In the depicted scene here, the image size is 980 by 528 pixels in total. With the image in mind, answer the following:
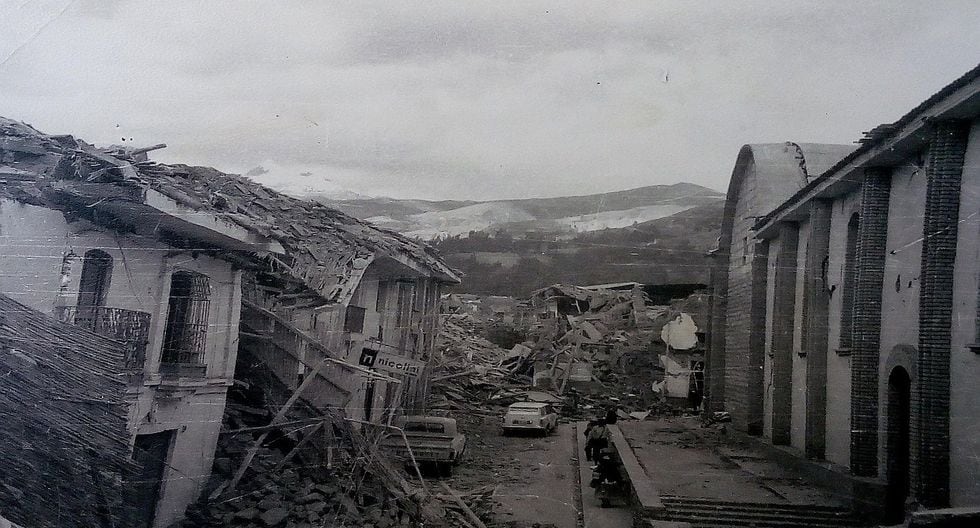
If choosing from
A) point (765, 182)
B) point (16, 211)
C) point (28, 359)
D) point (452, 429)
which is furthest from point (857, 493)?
point (16, 211)

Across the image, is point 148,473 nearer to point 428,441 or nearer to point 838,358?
point 428,441

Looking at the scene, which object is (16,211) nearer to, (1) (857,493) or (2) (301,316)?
(2) (301,316)

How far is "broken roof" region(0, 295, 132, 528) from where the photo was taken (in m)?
5.05

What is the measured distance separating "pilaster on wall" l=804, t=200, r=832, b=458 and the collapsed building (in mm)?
4784

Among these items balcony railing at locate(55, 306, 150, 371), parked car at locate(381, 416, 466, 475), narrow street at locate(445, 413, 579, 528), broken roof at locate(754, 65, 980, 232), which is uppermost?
broken roof at locate(754, 65, 980, 232)

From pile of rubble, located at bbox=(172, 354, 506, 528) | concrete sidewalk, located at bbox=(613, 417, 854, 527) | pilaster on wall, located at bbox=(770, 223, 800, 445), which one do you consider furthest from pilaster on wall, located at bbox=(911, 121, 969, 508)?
pilaster on wall, located at bbox=(770, 223, 800, 445)

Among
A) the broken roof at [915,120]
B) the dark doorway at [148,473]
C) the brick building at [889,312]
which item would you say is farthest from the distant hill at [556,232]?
the dark doorway at [148,473]

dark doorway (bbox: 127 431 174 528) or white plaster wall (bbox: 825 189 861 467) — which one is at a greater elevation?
white plaster wall (bbox: 825 189 861 467)

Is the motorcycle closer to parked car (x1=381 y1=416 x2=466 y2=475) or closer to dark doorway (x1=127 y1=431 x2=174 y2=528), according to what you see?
parked car (x1=381 y1=416 x2=466 y2=475)

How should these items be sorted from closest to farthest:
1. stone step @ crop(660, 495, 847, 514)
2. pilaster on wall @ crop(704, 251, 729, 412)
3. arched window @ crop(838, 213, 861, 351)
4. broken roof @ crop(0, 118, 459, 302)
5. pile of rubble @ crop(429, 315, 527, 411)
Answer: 1. broken roof @ crop(0, 118, 459, 302)
2. stone step @ crop(660, 495, 847, 514)
3. pile of rubble @ crop(429, 315, 527, 411)
4. arched window @ crop(838, 213, 861, 351)
5. pilaster on wall @ crop(704, 251, 729, 412)

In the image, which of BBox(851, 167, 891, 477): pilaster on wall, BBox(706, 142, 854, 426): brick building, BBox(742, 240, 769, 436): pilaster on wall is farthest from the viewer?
BBox(742, 240, 769, 436): pilaster on wall

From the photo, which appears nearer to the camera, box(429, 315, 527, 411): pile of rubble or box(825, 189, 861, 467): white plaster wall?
box(429, 315, 527, 411): pile of rubble

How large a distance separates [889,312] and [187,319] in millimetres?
6388

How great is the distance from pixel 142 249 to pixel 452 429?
146 inches
